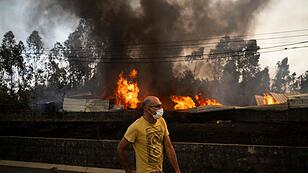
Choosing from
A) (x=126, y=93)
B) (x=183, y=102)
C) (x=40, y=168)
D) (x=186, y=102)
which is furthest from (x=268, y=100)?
(x=40, y=168)

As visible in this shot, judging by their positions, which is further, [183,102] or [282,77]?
[282,77]

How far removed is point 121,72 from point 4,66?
21.3 meters

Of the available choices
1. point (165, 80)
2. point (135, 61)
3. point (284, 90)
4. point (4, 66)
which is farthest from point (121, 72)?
point (284, 90)

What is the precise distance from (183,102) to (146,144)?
2657cm

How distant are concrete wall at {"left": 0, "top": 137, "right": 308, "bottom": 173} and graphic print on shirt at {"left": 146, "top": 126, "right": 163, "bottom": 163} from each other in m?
4.36

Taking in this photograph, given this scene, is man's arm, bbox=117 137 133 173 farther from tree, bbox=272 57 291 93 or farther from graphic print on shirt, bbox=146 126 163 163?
tree, bbox=272 57 291 93

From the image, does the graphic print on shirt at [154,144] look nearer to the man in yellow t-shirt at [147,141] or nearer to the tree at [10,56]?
the man in yellow t-shirt at [147,141]

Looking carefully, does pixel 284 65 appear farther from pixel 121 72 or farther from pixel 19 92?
pixel 19 92

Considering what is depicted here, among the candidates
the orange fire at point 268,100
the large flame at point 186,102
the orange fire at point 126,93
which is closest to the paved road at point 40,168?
the orange fire at point 126,93

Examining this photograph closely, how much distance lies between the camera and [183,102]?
98.1ft

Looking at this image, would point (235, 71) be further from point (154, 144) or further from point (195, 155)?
point (154, 144)

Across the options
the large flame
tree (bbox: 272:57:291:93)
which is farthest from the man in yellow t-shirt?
tree (bbox: 272:57:291:93)

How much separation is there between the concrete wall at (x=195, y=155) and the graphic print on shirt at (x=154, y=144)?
436cm

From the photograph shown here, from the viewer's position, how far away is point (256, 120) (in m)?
15.8
